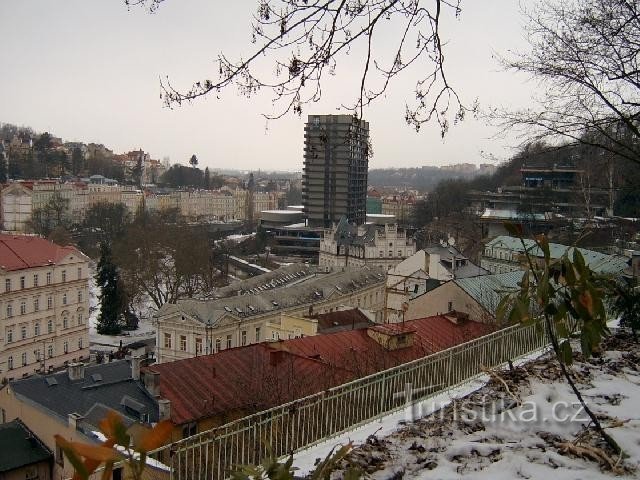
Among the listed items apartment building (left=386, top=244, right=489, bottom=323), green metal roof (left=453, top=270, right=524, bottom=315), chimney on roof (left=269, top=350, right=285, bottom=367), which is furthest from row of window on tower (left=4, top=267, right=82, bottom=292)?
green metal roof (left=453, top=270, right=524, bottom=315)

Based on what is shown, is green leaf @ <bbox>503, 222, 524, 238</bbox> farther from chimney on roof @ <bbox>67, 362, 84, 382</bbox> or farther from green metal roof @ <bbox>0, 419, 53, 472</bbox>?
chimney on roof @ <bbox>67, 362, 84, 382</bbox>

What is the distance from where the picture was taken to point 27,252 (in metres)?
27.8

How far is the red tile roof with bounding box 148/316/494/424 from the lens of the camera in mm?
11781

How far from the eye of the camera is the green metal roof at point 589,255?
484 inches

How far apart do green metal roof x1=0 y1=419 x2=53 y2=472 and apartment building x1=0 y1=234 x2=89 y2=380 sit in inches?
492

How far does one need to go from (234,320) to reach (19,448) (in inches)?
507

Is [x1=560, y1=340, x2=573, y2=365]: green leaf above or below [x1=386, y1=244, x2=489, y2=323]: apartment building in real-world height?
above

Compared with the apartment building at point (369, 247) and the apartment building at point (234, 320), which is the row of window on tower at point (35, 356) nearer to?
the apartment building at point (234, 320)

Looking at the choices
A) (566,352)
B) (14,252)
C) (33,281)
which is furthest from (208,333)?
(566,352)

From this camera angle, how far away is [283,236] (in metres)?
65.1

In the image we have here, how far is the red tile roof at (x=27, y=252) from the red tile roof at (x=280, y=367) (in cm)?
1469

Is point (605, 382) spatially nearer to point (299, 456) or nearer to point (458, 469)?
point (458, 469)

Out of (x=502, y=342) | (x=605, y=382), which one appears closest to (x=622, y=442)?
(x=605, y=382)

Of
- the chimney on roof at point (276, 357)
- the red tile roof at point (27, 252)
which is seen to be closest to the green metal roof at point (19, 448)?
the chimney on roof at point (276, 357)
